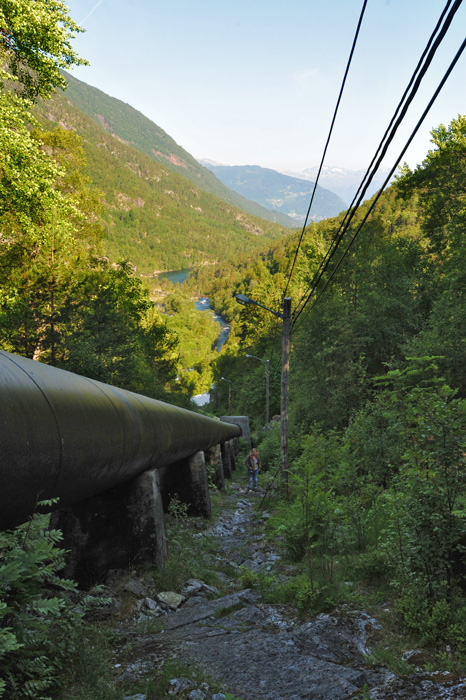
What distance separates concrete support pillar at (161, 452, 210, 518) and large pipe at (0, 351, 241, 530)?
15.8 ft

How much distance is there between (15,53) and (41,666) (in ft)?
47.3

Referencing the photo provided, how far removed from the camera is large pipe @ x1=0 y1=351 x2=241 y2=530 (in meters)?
3.37

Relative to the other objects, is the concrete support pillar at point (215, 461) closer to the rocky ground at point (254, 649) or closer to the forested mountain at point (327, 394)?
the forested mountain at point (327, 394)

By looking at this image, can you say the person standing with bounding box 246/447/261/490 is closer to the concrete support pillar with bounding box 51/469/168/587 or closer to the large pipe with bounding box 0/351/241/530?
the concrete support pillar with bounding box 51/469/168/587

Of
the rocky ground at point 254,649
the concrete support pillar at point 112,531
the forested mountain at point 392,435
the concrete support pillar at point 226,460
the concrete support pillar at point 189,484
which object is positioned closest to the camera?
the rocky ground at point 254,649

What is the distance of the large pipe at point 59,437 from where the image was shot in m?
3.37

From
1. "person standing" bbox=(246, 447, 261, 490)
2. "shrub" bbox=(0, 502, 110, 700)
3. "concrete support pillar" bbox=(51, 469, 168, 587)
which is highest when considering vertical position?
"shrub" bbox=(0, 502, 110, 700)

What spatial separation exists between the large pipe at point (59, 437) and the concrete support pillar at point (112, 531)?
51 cm

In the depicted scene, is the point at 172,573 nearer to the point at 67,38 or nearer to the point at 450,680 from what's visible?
the point at 450,680

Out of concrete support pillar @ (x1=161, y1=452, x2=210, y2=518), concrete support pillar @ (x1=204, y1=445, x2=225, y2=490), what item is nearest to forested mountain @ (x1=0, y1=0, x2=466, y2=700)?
concrete support pillar @ (x1=161, y1=452, x2=210, y2=518)

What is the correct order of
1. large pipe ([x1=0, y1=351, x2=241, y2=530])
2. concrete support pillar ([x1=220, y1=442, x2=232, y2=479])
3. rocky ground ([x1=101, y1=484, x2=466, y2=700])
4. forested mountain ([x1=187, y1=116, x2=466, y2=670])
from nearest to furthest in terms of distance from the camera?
rocky ground ([x1=101, y1=484, x2=466, y2=700]) → large pipe ([x1=0, y1=351, x2=241, y2=530]) → forested mountain ([x1=187, y1=116, x2=466, y2=670]) → concrete support pillar ([x1=220, y1=442, x2=232, y2=479])

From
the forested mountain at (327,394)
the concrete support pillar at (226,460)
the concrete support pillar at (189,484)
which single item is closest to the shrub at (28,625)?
the forested mountain at (327,394)

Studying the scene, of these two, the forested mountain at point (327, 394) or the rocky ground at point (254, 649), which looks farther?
the forested mountain at point (327, 394)

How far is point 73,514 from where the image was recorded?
613 cm
